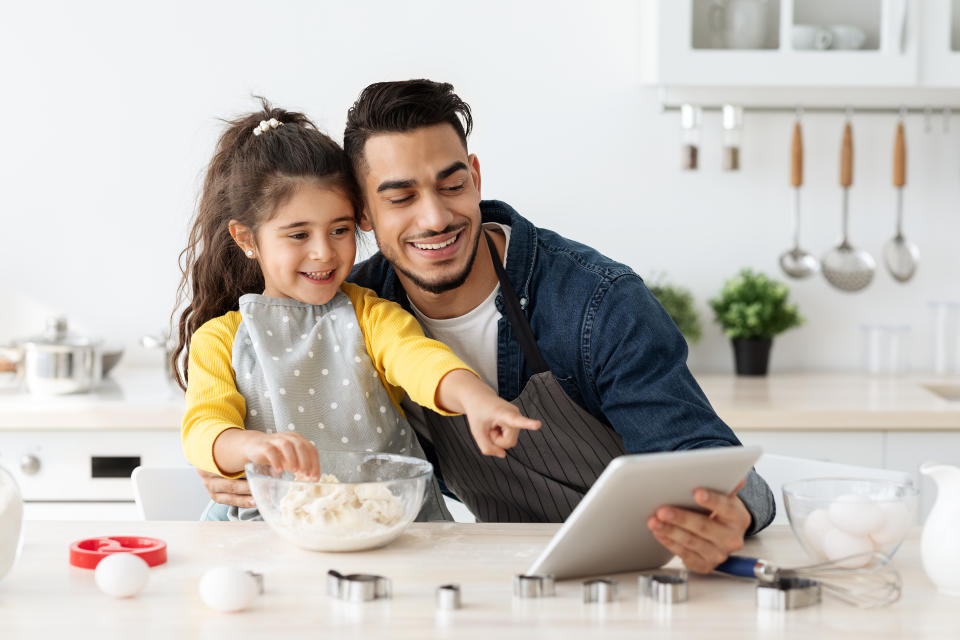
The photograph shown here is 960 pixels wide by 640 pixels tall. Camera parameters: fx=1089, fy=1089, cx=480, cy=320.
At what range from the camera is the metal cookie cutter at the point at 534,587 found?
3.30 ft

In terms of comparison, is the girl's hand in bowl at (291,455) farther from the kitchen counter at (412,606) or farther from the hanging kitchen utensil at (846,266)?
the hanging kitchen utensil at (846,266)

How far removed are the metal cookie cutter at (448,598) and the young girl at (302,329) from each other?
0.44 m

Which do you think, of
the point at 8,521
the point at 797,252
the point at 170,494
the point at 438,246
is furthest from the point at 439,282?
the point at 797,252

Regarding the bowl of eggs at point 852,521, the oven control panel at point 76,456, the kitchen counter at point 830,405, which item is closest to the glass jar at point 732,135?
the kitchen counter at point 830,405

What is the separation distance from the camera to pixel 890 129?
288cm

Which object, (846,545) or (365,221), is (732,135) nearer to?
(365,221)

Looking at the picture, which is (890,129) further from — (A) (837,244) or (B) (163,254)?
(B) (163,254)

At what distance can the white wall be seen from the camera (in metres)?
2.83

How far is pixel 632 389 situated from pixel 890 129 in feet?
5.57

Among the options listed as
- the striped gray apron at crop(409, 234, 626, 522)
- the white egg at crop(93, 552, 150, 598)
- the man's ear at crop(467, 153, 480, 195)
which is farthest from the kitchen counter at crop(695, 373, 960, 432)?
the white egg at crop(93, 552, 150, 598)

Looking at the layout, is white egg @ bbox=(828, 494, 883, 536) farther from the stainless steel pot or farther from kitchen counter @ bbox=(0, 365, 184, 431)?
the stainless steel pot

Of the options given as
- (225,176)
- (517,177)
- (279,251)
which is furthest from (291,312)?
(517,177)

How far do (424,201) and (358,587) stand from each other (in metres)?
0.73

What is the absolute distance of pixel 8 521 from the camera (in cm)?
102
